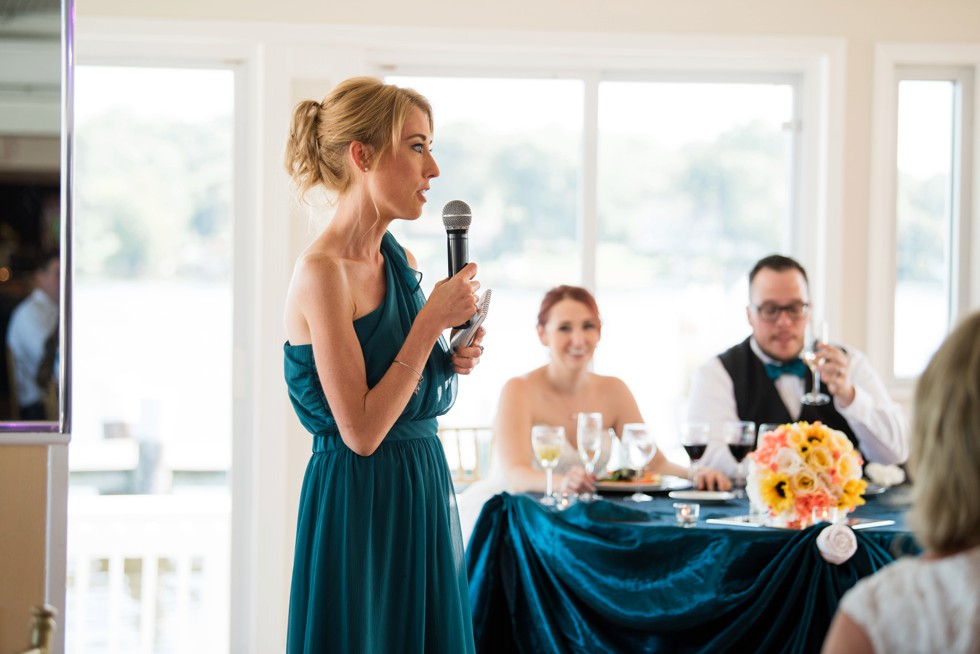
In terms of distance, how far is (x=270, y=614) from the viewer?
411 centimetres

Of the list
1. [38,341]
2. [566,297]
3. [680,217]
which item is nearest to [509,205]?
[680,217]

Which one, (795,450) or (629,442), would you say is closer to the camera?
(795,450)

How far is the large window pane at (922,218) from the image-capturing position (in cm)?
448

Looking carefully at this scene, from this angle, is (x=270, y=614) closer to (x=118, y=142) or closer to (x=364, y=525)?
(x=118, y=142)

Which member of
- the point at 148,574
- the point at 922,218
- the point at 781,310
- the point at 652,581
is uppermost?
the point at 922,218

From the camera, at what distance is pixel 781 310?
134 inches

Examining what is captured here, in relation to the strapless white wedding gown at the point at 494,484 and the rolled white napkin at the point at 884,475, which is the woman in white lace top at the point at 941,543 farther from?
the strapless white wedding gown at the point at 494,484

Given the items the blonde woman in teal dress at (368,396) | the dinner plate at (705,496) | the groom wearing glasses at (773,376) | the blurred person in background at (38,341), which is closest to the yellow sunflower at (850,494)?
the dinner plate at (705,496)

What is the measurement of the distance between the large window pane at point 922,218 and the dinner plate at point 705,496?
1989mm

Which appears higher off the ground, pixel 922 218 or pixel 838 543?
pixel 922 218

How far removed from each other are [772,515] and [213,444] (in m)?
2.50

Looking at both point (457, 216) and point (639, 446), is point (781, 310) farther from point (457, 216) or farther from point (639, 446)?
point (457, 216)

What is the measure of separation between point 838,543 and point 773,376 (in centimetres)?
112

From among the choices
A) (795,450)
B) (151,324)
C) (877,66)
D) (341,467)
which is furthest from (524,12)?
(341,467)
